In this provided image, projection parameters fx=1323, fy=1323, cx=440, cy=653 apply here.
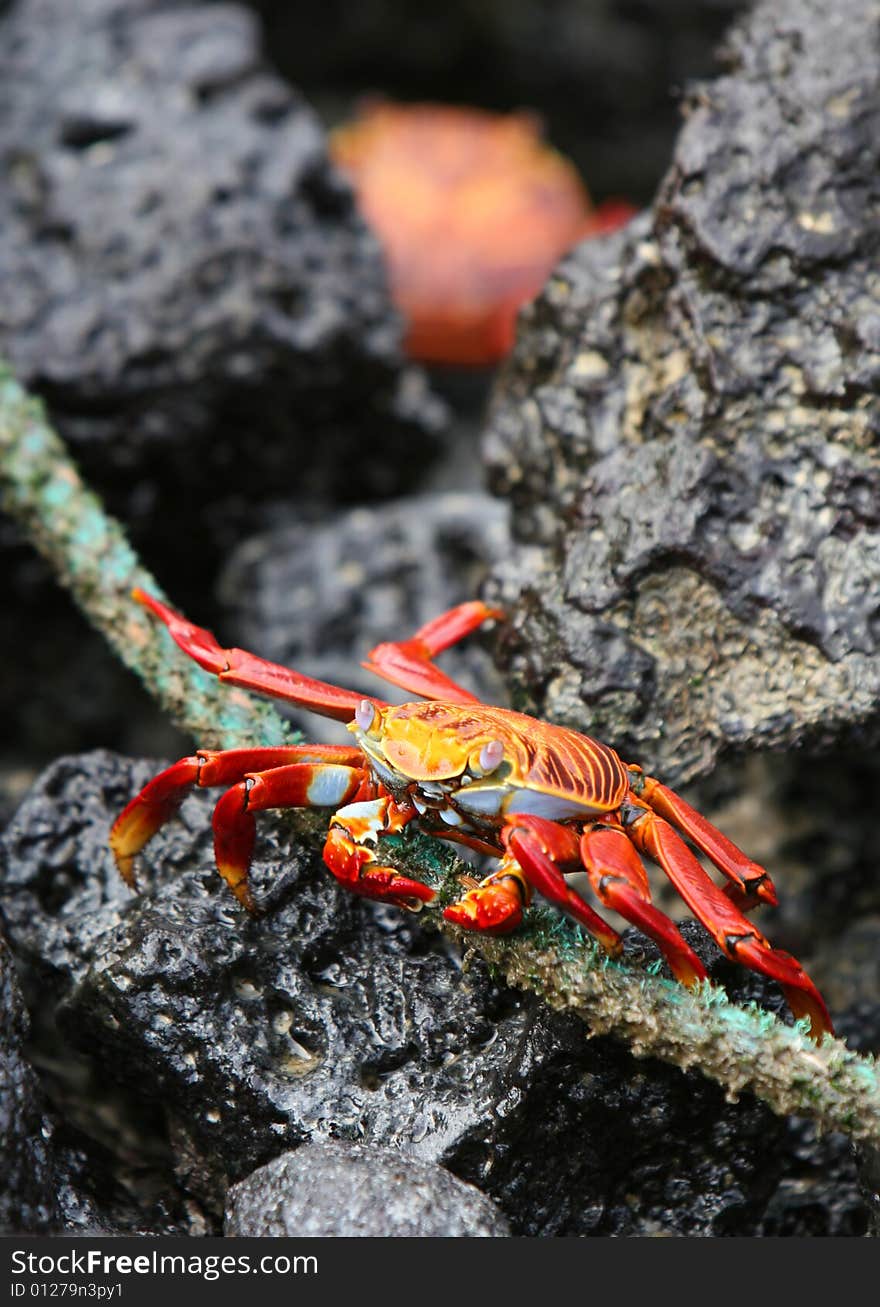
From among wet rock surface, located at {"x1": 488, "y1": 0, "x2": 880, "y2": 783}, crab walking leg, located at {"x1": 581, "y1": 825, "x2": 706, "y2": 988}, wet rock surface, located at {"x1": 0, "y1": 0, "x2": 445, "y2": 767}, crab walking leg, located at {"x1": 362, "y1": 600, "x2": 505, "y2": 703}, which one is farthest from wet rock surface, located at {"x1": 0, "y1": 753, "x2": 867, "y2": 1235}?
wet rock surface, located at {"x1": 0, "y1": 0, "x2": 445, "y2": 767}

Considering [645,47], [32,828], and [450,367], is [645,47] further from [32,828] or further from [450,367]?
[32,828]

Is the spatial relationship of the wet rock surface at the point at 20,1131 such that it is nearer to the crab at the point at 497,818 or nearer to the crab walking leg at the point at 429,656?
the crab at the point at 497,818

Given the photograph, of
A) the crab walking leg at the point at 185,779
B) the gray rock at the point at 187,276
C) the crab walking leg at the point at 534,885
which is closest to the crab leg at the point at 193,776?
the crab walking leg at the point at 185,779

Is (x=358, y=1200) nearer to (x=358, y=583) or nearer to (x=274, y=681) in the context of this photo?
(x=274, y=681)

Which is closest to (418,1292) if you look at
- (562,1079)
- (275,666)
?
(562,1079)

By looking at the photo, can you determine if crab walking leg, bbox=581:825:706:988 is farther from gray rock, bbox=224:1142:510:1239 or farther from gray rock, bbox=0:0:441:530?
gray rock, bbox=0:0:441:530
